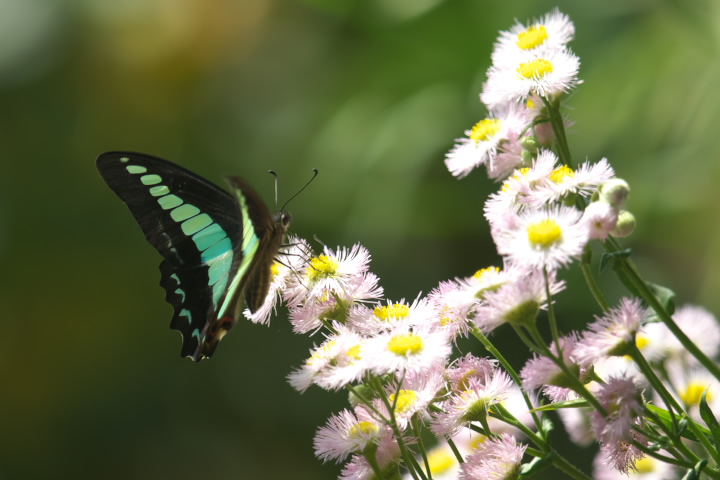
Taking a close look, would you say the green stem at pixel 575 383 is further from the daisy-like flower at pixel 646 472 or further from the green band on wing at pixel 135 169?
the green band on wing at pixel 135 169

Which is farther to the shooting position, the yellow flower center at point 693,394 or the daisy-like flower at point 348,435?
the yellow flower center at point 693,394

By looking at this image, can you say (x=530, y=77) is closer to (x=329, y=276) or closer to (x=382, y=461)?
(x=329, y=276)

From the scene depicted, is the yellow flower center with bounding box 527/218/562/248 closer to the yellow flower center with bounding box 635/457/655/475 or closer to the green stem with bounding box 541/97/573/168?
the green stem with bounding box 541/97/573/168

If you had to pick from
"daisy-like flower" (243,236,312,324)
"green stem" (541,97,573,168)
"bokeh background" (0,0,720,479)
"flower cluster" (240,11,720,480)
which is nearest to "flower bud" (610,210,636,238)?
"flower cluster" (240,11,720,480)

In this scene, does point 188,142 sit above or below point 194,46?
below

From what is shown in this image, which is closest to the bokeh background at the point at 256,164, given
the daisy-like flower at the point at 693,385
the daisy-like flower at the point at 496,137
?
the daisy-like flower at the point at 693,385

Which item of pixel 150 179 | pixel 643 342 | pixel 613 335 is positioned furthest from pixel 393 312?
pixel 150 179

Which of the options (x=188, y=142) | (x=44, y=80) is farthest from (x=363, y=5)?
(x=44, y=80)

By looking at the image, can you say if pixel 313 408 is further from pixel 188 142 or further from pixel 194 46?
pixel 194 46
